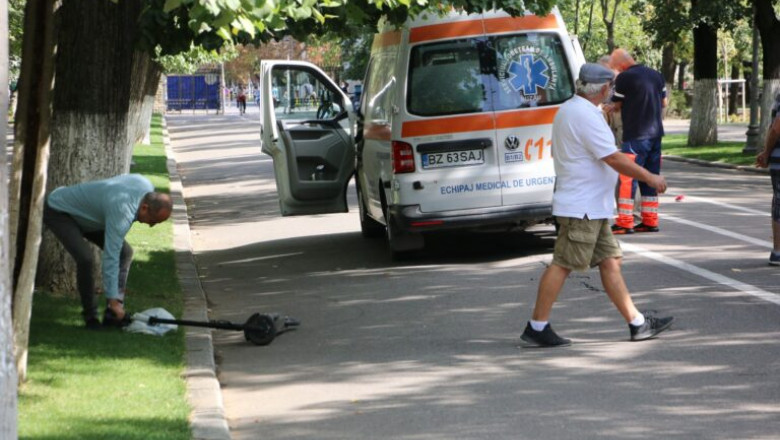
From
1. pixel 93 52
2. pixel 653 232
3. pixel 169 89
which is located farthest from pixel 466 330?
pixel 169 89

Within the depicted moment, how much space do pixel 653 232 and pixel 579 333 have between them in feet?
18.8

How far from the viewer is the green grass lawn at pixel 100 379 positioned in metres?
6.67

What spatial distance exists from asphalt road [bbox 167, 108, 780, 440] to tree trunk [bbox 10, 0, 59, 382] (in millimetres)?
1328

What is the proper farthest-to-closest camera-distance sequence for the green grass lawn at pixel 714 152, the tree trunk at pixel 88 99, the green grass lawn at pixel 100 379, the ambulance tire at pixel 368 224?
the green grass lawn at pixel 714 152, the ambulance tire at pixel 368 224, the tree trunk at pixel 88 99, the green grass lawn at pixel 100 379

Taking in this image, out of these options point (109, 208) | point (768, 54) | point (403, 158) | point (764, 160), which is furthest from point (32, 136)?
point (768, 54)

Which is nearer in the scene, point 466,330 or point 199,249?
point 466,330

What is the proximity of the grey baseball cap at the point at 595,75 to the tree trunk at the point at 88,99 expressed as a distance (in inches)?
157

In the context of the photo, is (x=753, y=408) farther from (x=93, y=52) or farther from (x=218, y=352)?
(x=93, y=52)

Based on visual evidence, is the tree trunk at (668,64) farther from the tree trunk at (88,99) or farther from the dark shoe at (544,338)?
the dark shoe at (544,338)

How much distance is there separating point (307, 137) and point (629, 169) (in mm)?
6698

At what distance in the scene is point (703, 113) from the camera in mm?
33844

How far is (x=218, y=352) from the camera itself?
9.27 m

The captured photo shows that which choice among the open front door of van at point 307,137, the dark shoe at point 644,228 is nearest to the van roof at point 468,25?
the open front door of van at point 307,137

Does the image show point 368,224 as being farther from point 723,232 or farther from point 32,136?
point 32,136
